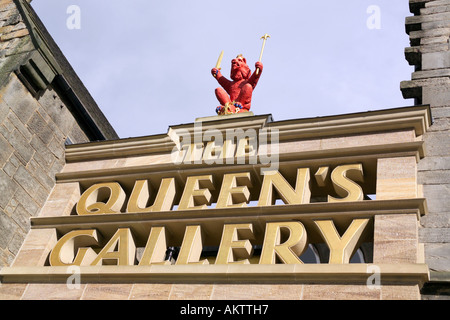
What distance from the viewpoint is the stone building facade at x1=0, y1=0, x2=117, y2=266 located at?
10.5 metres

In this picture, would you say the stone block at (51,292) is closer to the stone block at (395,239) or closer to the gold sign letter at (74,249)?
the gold sign letter at (74,249)

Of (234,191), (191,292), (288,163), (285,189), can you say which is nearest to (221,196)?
(234,191)

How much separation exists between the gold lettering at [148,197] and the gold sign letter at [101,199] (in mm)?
247

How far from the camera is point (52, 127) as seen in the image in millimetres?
11797

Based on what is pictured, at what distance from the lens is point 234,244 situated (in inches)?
351

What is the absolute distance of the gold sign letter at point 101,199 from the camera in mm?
10406

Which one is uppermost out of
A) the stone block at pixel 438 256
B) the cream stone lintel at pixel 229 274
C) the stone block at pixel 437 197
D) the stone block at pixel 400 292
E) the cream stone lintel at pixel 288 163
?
the cream stone lintel at pixel 288 163

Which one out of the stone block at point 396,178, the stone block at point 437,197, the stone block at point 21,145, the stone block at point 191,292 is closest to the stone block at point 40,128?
the stone block at point 21,145

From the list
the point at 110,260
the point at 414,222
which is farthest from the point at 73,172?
the point at 414,222

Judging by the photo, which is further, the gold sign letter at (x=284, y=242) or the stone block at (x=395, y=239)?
the gold sign letter at (x=284, y=242)

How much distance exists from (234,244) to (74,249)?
280cm

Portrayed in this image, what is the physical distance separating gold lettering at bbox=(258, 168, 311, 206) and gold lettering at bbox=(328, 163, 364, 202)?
400 millimetres

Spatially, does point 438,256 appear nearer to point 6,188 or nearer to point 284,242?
point 284,242
